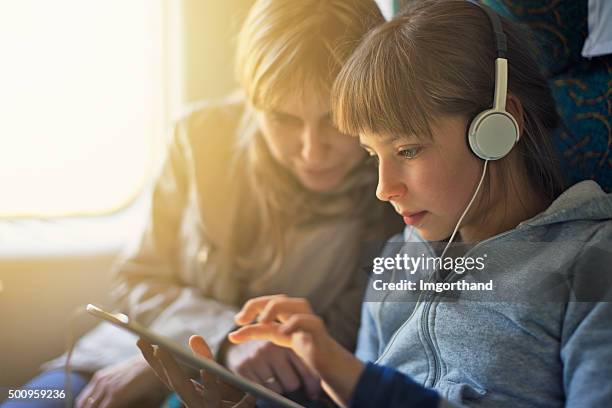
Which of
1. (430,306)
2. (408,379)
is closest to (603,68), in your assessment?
(430,306)

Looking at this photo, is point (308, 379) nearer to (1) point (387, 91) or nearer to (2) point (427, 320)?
(2) point (427, 320)

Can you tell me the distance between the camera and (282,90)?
939mm

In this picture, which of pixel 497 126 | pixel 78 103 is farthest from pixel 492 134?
pixel 78 103

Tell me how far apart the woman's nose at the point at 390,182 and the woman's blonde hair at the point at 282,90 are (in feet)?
0.50

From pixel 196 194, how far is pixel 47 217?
318 mm

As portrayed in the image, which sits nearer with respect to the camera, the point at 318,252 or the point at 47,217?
the point at 318,252

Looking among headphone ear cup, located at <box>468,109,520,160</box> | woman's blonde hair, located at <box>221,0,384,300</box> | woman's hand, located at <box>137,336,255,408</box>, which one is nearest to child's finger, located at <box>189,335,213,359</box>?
woman's hand, located at <box>137,336,255,408</box>

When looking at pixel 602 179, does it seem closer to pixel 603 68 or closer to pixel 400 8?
pixel 603 68

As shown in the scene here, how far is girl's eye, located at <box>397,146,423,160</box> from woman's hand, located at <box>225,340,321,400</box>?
0.98 feet

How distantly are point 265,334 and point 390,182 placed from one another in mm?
226

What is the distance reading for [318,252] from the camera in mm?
1110

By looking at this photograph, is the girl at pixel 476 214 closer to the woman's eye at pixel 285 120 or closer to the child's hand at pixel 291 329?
the child's hand at pixel 291 329

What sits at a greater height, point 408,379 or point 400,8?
point 400,8

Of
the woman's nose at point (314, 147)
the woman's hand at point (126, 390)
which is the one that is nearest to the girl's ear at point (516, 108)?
the woman's nose at point (314, 147)
